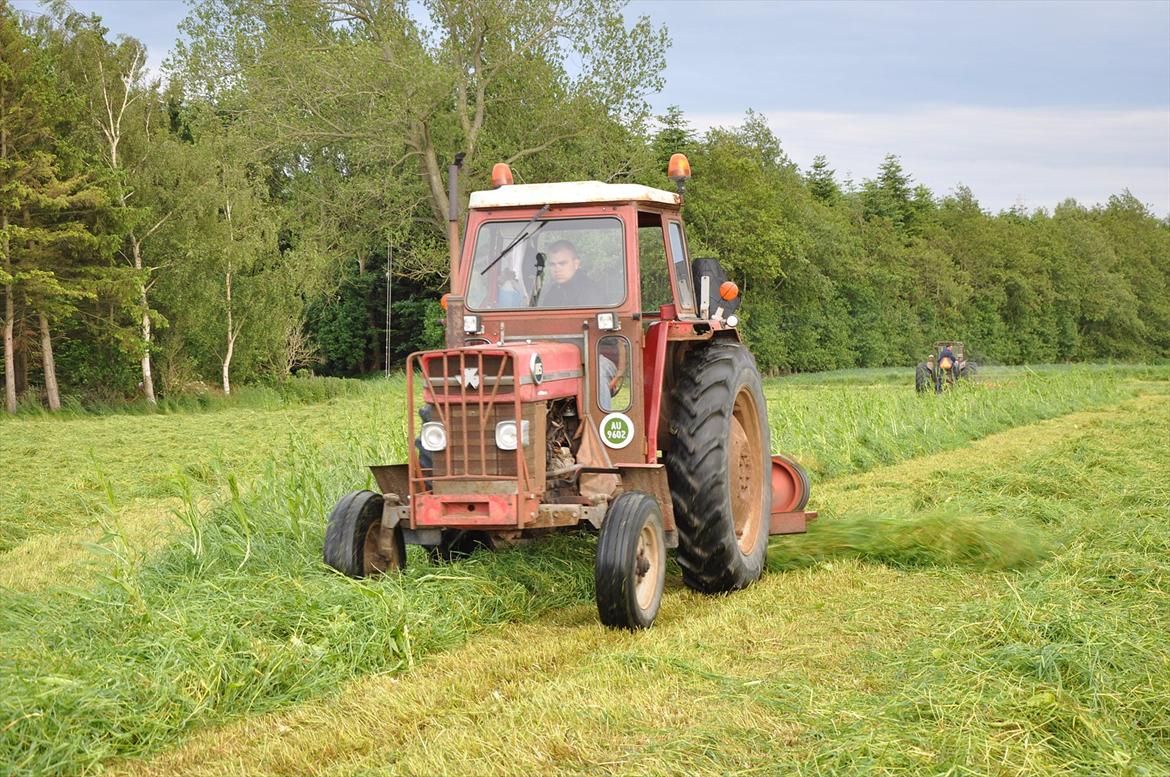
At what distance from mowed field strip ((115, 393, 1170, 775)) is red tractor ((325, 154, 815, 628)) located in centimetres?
45

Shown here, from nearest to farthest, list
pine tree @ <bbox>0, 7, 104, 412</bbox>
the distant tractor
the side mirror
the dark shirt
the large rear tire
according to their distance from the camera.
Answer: the large rear tire < the dark shirt < the side mirror < pine tree @ <bbox>0, 7, 104, 412</bbox> < the distant tractor

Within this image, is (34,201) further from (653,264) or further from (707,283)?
(707,283)

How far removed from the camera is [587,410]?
640 centimetres

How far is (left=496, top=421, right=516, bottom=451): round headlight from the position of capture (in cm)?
577

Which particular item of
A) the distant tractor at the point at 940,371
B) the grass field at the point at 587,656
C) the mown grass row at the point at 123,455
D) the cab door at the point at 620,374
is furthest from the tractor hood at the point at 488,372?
the distant tractor at the point at 940,371

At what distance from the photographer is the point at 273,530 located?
7.18 meters

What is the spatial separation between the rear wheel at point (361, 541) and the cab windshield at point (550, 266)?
1.36m

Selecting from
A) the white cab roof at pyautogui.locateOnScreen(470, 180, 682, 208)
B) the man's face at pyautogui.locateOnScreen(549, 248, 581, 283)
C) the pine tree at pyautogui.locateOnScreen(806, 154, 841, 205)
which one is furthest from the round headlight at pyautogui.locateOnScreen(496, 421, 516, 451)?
the pine tree at pyautogui.locateOnScreen(806, 154, 841, 205)

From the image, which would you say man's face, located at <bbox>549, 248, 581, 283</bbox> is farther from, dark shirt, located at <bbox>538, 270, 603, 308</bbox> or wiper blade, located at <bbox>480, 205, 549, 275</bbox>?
wiper blade, located at <bbox>480, 205, 549, 275</bbox>

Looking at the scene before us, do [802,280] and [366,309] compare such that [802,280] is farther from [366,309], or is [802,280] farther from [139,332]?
[139,332]

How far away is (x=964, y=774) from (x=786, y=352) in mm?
43505

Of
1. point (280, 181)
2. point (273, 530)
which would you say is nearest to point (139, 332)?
point (280, 181)

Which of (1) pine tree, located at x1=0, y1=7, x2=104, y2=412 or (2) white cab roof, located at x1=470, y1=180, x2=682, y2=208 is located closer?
(2) white cab roof, located at x1=470, y1=180, x2=682, y2=208

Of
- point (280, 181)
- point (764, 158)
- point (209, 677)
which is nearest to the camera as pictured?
point (209, 677)
